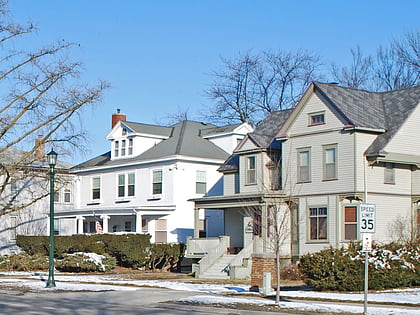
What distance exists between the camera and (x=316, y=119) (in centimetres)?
3544

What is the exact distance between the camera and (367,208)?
18.2 m

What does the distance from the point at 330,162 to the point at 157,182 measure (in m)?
14.2

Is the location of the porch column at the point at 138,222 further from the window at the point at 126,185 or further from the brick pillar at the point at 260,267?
the brick pillar at the point at 260,267

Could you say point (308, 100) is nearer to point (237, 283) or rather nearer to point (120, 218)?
point (237, 283)

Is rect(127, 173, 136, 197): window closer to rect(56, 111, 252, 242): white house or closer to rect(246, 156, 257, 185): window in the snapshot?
rect(56, 111, 252, 242): white house

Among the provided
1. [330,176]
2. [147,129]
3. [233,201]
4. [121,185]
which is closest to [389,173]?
[330,176]

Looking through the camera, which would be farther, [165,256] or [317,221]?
[165,256]

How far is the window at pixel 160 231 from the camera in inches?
1735

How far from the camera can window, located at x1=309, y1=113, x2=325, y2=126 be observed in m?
35.0

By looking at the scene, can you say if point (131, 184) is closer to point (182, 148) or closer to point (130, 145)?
point (130, 145)

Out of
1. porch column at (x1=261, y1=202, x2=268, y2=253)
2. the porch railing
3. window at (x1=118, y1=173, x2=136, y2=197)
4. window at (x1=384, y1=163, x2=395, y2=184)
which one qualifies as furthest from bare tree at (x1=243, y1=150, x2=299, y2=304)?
window at (x1=118, y1=173, x2=136, y2=197)

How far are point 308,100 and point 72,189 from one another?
77.7 ft

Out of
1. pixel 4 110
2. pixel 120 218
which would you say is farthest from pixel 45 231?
pixel 4 110

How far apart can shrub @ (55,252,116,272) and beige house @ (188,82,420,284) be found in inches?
187
